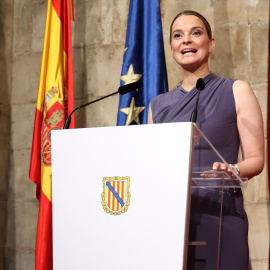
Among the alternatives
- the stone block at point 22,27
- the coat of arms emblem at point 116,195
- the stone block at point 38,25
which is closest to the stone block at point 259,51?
the stone block at point 38,25

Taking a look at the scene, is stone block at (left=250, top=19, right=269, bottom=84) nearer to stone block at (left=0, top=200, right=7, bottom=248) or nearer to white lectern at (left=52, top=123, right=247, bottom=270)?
white lectern at (left=52, top=123, right=247, bottom=270)

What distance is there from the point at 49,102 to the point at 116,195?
2462 millimetres

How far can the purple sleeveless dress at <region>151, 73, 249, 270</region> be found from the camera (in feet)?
5.80

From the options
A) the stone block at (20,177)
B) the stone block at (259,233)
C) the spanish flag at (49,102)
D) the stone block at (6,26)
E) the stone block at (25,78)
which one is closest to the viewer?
the stone block at (259,233)

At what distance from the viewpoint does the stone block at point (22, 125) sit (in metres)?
4.59

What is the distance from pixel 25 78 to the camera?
4.69 meters

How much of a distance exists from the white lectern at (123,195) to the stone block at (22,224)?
2860 millimetres

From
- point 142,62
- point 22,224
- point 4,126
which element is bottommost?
point 22,224

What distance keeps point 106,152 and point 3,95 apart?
10.8ft

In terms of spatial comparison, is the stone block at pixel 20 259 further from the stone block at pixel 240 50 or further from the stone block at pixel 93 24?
the stone block at pixel 240 50

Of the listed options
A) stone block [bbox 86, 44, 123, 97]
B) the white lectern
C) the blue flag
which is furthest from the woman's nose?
stone block [bbox 86, 44, 123, 97]

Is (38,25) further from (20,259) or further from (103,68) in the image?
(20,259)

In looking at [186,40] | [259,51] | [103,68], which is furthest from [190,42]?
[103,68]

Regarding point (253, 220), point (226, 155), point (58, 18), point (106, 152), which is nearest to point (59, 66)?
point (58, 18)
